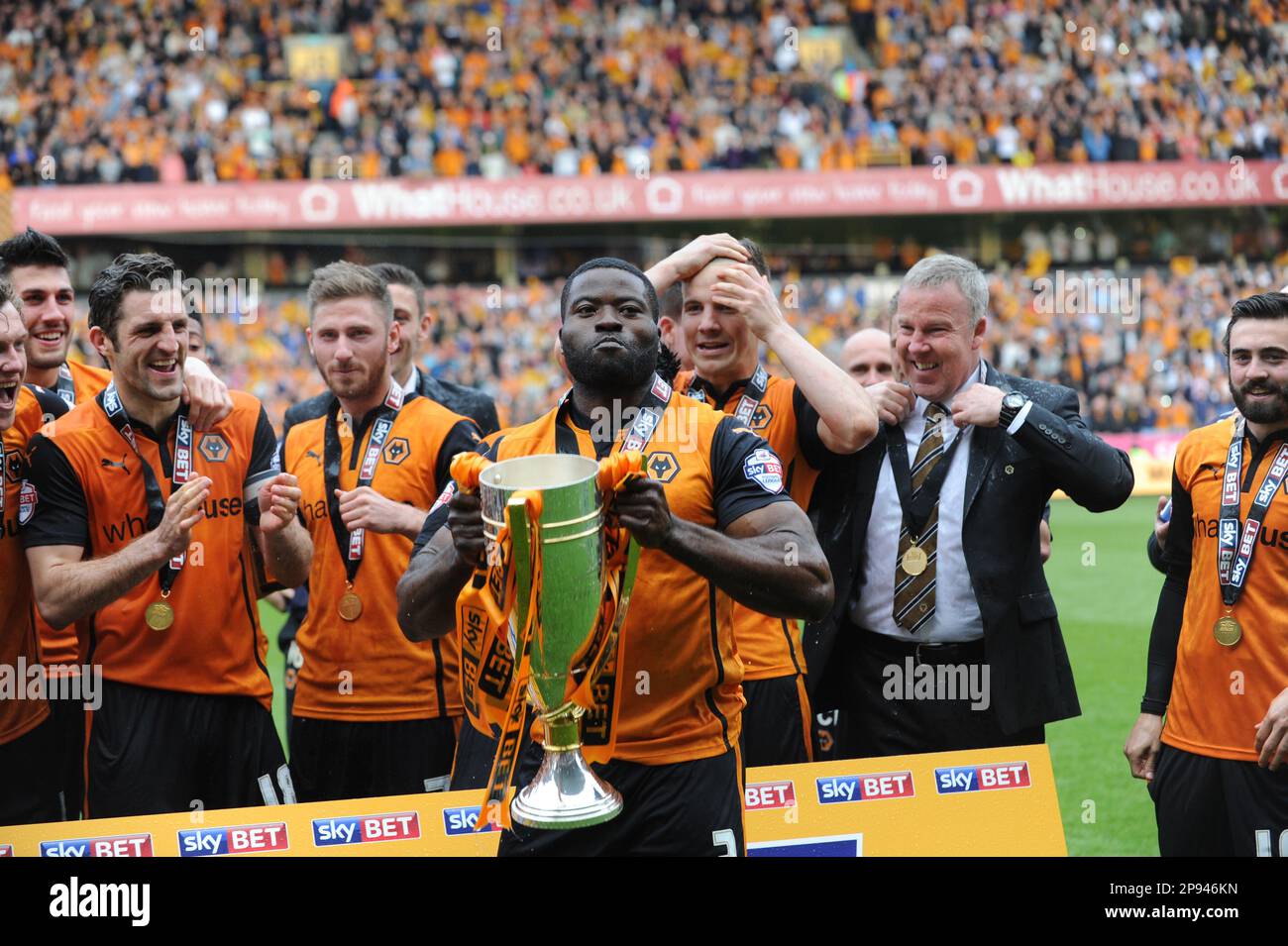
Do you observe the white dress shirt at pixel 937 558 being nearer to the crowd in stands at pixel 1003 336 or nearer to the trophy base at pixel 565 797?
the trophy base at pixel 565 797

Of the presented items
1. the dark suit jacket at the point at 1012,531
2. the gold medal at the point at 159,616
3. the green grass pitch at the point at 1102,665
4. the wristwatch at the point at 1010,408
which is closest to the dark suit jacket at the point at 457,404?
the gold medal at the point at 159,616

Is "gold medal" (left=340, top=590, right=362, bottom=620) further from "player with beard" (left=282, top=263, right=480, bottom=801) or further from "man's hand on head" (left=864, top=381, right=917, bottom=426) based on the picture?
"man's hand on head" (left=864, top=381, right=917, bottom=426)

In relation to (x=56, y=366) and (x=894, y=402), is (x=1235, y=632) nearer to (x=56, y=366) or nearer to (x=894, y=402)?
(x=894, y=402)

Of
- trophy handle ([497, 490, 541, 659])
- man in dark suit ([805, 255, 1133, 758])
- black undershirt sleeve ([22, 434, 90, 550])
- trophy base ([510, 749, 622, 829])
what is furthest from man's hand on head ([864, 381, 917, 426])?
black undershirt sleeve ([22, 434, 90, 550])

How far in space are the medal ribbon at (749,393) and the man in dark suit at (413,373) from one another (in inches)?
57.6

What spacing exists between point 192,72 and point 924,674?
26.7 metres

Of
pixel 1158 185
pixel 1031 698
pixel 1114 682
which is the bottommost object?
pixel 1114 682

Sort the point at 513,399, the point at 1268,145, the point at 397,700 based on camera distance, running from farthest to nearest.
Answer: the point at 1268,145 → the point at 513,399 → the point at 397,700

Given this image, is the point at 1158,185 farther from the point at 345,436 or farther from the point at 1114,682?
the point at 345,436

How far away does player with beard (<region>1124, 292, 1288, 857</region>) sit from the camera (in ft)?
12.7

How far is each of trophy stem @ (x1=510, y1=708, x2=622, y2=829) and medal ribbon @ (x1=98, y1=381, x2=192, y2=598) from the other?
6.20 feet

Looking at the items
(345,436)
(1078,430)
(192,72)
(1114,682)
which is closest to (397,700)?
(345,436)

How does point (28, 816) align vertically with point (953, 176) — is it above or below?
below

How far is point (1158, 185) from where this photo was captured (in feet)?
83.8
